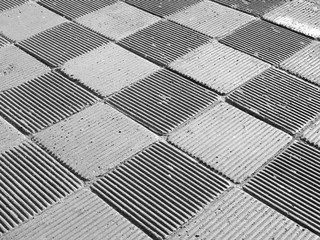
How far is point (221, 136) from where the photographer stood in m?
3.65

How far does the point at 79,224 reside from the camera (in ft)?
10.0

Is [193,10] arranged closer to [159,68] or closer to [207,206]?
[159,68]

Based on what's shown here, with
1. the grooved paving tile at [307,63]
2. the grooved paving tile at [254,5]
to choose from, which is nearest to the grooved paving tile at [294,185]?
the grooved paving tile at [307,63]

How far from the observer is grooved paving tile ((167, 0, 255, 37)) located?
16.2 feet

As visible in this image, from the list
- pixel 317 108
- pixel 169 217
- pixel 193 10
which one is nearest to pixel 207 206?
pixel 169 217

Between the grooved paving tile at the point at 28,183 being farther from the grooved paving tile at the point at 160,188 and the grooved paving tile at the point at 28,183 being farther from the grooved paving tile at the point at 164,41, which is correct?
the grooved paving tile at the point at 164,41

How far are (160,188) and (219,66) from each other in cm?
153

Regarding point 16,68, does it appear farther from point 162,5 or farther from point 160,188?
point 160,188

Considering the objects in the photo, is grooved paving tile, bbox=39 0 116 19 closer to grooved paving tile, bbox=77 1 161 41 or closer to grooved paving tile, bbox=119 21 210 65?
grooved paving tile, bbox=77 1 161 41

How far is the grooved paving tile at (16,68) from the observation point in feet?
14.1

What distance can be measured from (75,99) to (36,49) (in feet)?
3.06

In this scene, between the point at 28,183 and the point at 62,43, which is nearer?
the point at 28,183

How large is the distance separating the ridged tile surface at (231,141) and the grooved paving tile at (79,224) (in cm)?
74

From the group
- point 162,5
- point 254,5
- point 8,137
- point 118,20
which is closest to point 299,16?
point 254,5
